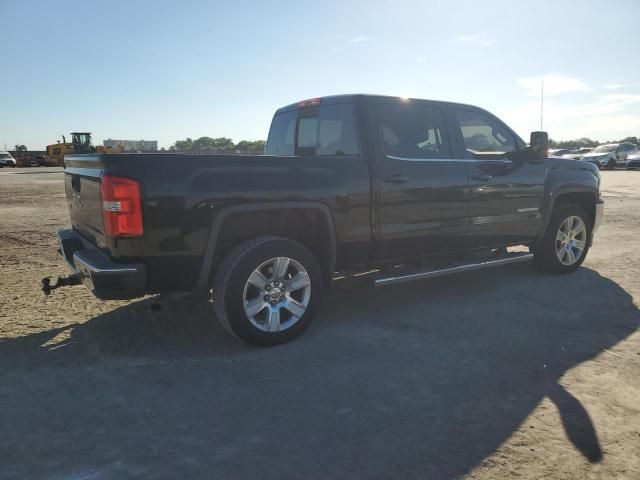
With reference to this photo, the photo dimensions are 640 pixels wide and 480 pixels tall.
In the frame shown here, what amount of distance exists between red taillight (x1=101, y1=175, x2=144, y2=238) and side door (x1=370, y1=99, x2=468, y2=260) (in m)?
1.98

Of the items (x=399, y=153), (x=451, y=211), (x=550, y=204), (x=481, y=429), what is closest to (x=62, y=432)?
(x=481, y=429)

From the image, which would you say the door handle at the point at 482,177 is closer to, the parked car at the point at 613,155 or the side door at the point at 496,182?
the side door at the point at 496,182

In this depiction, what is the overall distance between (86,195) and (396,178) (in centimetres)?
250

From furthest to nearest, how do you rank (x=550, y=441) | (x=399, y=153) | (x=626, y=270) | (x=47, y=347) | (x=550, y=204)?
(x=626, y=270)
(x=550, y=204)
(x=399, y=153)
(x=47, y=347)
(x=550, y=441)

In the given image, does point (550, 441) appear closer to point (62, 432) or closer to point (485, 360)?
point (485, 360)

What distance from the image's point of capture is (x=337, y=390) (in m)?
3.20

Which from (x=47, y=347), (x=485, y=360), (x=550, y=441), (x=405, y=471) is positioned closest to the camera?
(x=405, y=471)

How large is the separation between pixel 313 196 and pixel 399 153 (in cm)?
108

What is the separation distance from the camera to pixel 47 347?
12.8ft

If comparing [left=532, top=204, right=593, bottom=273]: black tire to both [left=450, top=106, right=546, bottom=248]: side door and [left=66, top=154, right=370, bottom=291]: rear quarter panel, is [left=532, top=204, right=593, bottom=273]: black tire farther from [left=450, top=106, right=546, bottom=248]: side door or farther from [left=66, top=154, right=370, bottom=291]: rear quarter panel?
[left=66, top=154, right=370, bottom=291]: rear quarter panel

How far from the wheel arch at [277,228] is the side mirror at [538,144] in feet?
8.98

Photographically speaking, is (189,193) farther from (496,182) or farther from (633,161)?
(633,161)

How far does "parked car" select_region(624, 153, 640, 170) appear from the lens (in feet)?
103

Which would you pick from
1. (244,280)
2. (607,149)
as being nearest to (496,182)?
(244,280)
